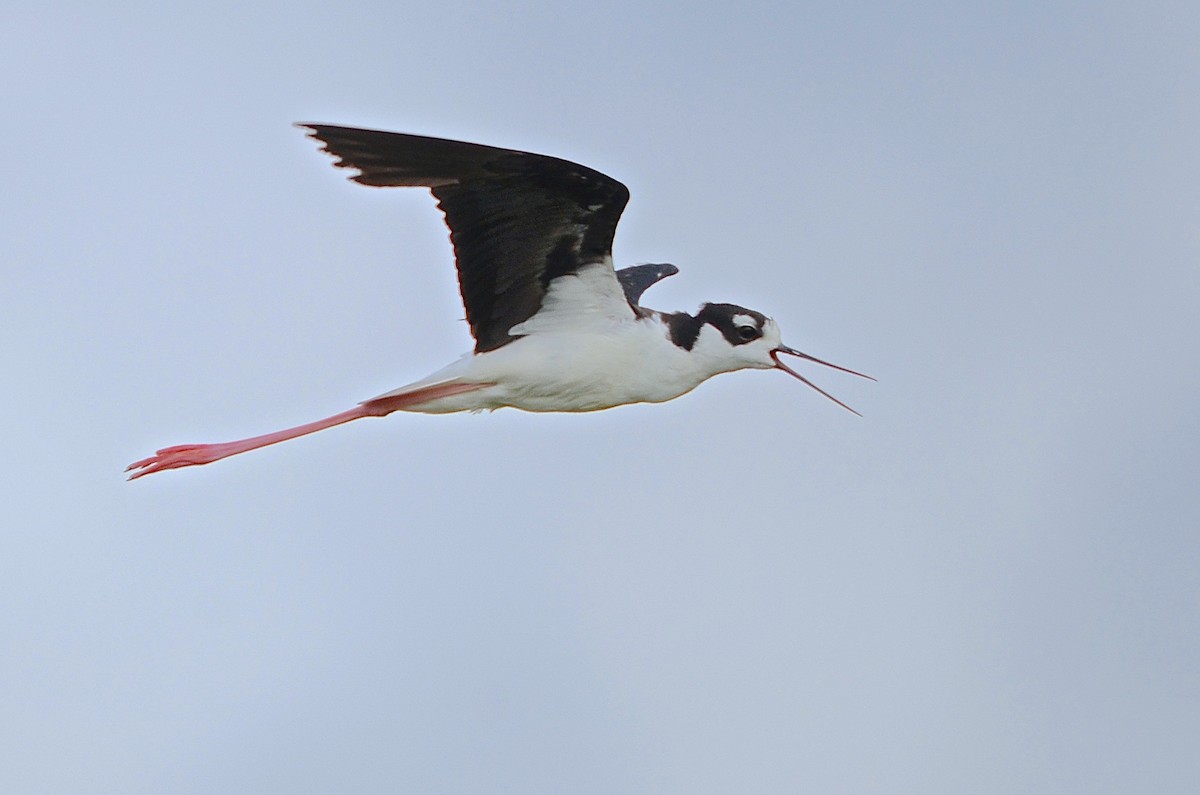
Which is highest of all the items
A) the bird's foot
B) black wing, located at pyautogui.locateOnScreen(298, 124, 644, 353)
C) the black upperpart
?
black wing, located at pyautogui.locateOnScreen(298, 124, 644, 353)

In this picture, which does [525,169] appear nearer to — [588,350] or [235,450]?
[588,350]

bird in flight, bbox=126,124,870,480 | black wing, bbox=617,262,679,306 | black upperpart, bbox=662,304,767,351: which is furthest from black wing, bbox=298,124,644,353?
black wing, bbox=617,262,679,306

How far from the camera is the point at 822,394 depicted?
909cm

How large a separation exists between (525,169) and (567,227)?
1.60ft

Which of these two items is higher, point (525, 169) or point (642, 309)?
point (525, 169)

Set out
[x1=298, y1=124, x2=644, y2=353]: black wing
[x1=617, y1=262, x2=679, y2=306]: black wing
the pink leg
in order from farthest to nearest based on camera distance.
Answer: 1. [x1=617, y1=262, x2=679, y2=306]: black wing
2. the pink leg
3. [x1=298, y1=124, x2=644, y2=353]: black wing

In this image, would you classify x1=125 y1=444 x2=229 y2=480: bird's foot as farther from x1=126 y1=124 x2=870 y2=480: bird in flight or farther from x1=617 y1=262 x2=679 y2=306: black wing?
x1=617 y1=262 x2=679 y2=306: black wing

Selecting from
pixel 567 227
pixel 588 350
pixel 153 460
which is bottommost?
pixel 153 460

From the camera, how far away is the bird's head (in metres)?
8.70

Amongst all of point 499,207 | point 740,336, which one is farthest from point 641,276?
point 499,207

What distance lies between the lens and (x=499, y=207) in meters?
7.96

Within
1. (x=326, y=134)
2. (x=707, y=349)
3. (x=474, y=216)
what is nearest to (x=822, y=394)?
(x=707, y=349)

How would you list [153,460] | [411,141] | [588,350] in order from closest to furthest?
[411,141] < [588,350] < [153,460]

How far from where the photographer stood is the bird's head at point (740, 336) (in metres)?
8.70
